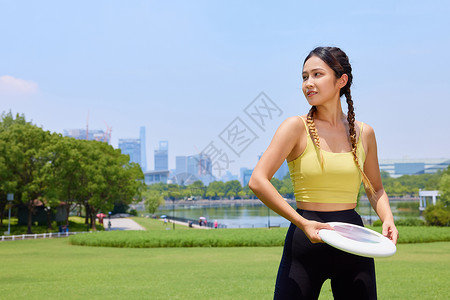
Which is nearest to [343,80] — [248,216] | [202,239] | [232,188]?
[202,239]

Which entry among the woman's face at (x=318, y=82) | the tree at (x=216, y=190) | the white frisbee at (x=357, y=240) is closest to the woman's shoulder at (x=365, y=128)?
the woman's face at (x=318, y=82)

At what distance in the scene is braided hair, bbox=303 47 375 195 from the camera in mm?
3268

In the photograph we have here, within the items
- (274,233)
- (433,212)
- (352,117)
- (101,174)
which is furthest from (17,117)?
(352,117)

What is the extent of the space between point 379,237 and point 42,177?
3801 centimetres

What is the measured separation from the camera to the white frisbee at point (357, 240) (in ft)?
8.70

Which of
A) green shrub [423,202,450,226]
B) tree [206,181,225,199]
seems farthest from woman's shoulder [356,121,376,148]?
tree [206,181,225,199]

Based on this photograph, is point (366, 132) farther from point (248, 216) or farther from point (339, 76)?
point (248, 216)

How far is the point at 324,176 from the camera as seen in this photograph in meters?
3.16

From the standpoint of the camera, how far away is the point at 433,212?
39.4m

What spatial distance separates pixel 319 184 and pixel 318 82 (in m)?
0.72

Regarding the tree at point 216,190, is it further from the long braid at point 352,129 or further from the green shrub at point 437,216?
the long braid at point 352,129

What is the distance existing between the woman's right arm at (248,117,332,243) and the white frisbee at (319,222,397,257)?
11 centimetres

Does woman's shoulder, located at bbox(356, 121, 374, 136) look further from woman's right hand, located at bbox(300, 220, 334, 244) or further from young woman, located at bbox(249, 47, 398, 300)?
woman's right hand, located at bbox(300, 220, 334, 244)

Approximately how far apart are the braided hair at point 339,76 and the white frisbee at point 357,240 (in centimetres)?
48
